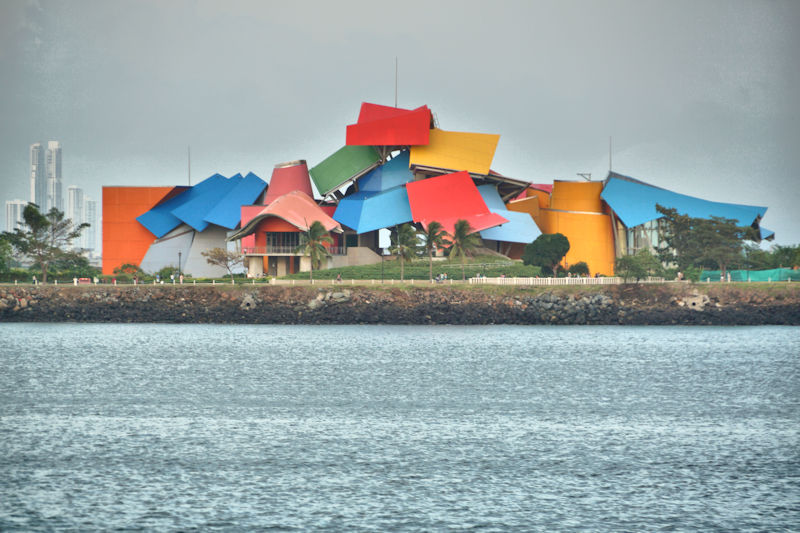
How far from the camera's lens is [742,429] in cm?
2072

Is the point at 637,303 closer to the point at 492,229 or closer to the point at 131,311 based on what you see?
the point at 492,229

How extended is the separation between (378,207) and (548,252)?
20.9 metres

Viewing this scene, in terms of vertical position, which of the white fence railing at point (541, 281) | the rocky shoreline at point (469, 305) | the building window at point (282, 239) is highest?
the building window at point (282, 239)

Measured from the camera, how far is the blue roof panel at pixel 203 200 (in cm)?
8931

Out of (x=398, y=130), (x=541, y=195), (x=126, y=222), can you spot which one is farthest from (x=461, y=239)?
(x=126, y=222)

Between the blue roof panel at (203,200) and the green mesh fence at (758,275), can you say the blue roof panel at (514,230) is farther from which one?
the blue roof panel at (203,200)

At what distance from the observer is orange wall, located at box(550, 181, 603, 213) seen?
8988cm

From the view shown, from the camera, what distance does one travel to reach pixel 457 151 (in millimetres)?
89375

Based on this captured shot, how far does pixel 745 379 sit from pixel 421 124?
200 feet

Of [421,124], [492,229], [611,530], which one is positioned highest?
[421,124]

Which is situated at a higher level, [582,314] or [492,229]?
[492,229]

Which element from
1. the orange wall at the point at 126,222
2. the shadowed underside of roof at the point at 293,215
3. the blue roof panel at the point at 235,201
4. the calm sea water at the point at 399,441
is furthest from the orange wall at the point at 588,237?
the calm sea water at the point at 399,441

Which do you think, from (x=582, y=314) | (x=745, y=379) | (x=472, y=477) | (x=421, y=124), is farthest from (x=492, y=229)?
(x=472, y=477)

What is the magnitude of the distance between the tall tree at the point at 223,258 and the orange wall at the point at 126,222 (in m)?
10.2
